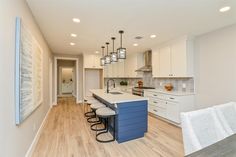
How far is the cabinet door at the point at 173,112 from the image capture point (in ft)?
12.1

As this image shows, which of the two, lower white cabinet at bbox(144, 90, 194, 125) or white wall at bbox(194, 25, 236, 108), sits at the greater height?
white wall at bbox(194, 25, 236, 108)

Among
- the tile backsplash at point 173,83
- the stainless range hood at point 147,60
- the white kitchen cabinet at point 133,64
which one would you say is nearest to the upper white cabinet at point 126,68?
the white kitchen cabinet at point 133,64

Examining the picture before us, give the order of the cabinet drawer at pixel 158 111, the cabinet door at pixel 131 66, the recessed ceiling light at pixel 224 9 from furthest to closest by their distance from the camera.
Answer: the cabinet door at pixel 131 66 → the cabinet drawer at pixel 158 111 → the recessed ceiling light at pixel 224 9

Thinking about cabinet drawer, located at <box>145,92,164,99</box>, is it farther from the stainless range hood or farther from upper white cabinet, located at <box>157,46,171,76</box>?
the stainless range hood

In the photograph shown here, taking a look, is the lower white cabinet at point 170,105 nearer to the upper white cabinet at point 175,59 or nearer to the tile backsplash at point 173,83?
the tile backsplash at point 173,83

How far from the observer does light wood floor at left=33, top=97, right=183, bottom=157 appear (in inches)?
95.0

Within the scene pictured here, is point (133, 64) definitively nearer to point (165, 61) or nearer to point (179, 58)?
point (165, 61)

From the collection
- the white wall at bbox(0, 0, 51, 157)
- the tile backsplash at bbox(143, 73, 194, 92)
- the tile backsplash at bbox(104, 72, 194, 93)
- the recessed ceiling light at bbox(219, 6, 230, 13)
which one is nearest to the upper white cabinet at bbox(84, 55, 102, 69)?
the tile backsplash at bbox(104, 72, 194, 93)

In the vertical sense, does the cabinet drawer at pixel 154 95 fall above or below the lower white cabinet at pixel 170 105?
above

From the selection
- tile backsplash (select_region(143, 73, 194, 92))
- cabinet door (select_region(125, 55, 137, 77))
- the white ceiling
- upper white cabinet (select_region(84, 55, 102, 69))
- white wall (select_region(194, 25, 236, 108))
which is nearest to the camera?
the white ceiling

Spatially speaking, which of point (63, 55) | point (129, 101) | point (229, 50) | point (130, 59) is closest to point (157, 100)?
point (129, 101)

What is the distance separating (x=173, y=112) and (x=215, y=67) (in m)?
1.52

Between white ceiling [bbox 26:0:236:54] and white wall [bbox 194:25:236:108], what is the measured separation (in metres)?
0.28

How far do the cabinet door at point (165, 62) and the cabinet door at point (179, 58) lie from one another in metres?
0.16
